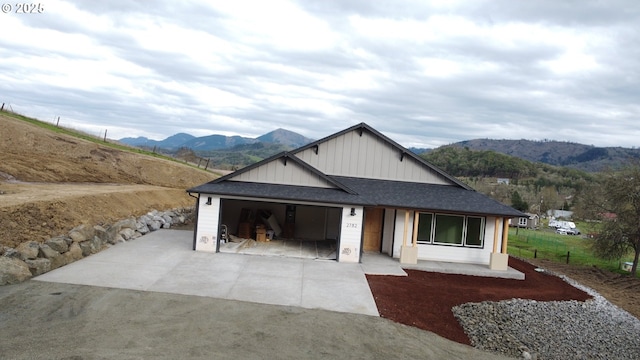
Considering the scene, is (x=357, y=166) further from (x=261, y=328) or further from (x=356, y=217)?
(x=261, y=328)

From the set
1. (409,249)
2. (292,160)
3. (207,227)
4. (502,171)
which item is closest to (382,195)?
(409,249)

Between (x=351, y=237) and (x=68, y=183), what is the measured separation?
1571cm

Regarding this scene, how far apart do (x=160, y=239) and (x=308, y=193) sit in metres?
6.26

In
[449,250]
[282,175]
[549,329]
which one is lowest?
[549,329]

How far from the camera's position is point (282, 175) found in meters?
16.3

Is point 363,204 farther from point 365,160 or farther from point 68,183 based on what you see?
point 68,183

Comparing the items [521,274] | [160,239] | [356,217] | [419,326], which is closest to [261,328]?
[419,326]

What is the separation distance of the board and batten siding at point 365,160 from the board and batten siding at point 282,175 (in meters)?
2.62

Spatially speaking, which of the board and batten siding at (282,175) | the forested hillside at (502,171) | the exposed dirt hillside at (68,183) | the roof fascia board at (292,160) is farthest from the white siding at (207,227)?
the forested hillside at (502,171)

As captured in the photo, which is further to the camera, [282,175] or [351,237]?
[282,175]

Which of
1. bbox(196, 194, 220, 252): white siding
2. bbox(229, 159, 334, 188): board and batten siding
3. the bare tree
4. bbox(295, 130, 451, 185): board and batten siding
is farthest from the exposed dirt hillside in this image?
the bare tree

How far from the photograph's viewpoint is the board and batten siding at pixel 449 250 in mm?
16797

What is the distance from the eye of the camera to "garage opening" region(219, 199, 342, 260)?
1813cm

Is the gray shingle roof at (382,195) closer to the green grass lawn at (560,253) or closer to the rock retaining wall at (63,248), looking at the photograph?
the rock retaining wall at (63,248)
